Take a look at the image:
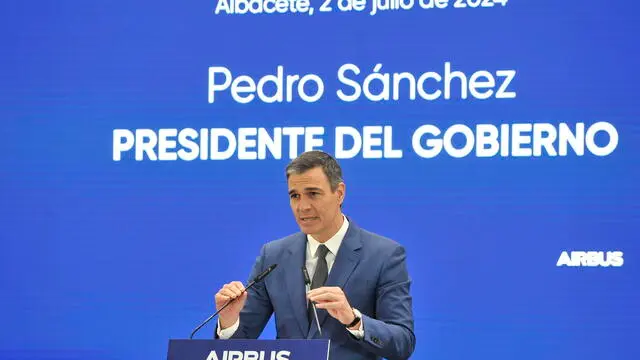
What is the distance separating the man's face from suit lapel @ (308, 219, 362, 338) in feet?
0.34

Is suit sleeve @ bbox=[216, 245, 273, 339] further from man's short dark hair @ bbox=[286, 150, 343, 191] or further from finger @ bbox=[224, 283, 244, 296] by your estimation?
man's short dark hair @ bbox=[286, 150, 343, 191]

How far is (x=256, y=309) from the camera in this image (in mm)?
3500

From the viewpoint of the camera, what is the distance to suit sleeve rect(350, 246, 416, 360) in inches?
121

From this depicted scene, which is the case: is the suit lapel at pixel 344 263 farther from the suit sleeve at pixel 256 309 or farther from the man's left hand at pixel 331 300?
the man's left hand at pixel 331 300

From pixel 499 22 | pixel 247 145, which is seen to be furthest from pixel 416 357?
pixel 499 22

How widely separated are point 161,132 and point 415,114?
138cm

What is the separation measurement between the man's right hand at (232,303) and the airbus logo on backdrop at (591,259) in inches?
75.9

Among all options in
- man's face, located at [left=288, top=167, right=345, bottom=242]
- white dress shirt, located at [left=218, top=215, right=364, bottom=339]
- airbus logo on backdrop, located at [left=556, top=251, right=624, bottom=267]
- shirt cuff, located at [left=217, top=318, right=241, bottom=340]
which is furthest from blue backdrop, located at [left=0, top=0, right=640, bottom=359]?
shirt cuff, located at [left=217, top=318, right=241, bottom=340]

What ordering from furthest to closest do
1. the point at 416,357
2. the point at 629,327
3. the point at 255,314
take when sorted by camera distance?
the point at 416,357 → the point at 629,327 → the point at 255,314

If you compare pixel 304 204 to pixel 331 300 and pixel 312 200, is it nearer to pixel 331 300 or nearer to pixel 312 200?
pixel 312 200

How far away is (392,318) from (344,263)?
275 mm

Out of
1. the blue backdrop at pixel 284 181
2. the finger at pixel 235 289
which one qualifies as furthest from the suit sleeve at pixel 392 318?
the blue backdrop at pixel 284 181

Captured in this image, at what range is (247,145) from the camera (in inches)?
198

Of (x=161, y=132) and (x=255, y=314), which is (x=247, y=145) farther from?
(x=255, y=314)
